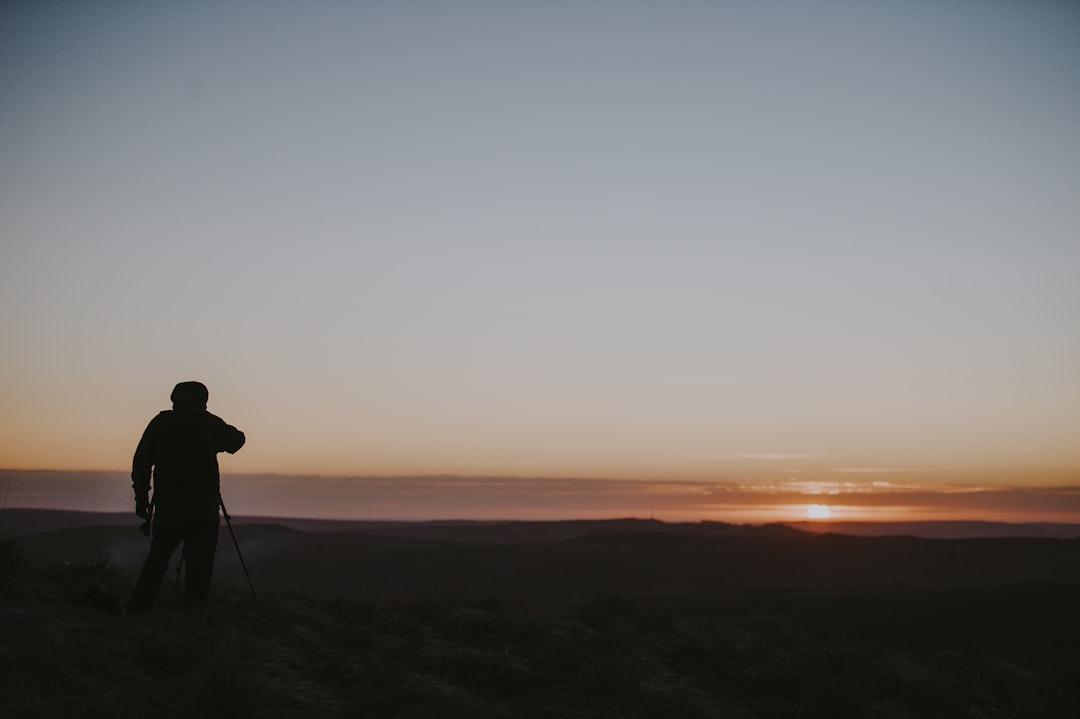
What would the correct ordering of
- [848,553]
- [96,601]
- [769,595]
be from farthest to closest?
1. [848,553]
2. [769,595]
3. [96,601]

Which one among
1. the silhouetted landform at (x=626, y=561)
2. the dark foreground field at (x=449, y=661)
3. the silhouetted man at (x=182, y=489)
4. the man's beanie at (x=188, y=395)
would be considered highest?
the man's beanie at (x=188, y=395)

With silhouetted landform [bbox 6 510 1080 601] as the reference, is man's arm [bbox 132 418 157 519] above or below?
above

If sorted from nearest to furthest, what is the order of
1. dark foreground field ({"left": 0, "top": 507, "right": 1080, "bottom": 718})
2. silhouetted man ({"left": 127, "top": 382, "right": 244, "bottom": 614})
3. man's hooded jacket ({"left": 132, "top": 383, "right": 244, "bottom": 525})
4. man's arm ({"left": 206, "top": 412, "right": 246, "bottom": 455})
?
dark foreground field ({"left": 0, "top": 507, "right": 1080, "bottom": 718}) → silhouetted man ({"left": 127, "top": 382, "right": 244, "bottom": 614}) → man's hooded jacket ({"left": 132, "top": 383, "right": 244, "bottom": 525}) → man's arm ({"left": 206, "top": 412, "right": 246, "bottom": 455})

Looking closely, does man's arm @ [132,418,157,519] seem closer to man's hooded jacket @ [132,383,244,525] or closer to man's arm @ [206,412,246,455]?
man's hooded jacket @ [132,383,244,525]

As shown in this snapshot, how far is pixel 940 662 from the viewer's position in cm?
1280

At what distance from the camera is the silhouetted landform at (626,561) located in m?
44.2

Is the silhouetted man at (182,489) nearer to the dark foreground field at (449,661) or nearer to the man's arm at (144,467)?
the man's arm at (144,467)

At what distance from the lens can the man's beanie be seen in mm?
10234

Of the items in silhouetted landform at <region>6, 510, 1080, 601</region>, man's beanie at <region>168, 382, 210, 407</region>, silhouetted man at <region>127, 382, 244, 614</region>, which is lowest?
silhouetted landform at <region>6, 510, 1080, 601</region>

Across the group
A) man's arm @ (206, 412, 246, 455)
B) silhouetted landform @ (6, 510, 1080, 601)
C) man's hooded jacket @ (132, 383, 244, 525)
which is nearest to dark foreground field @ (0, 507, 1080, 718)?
man's hooded jacket @ (132, 383, 244, 525)

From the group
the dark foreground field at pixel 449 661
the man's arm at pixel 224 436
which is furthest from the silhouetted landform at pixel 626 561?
the man's arm at pixel 224 436

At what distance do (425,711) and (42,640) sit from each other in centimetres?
340

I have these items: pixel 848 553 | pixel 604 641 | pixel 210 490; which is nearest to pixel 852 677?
pixel 604 641

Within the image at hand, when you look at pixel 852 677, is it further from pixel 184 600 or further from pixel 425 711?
pixel 184 600
